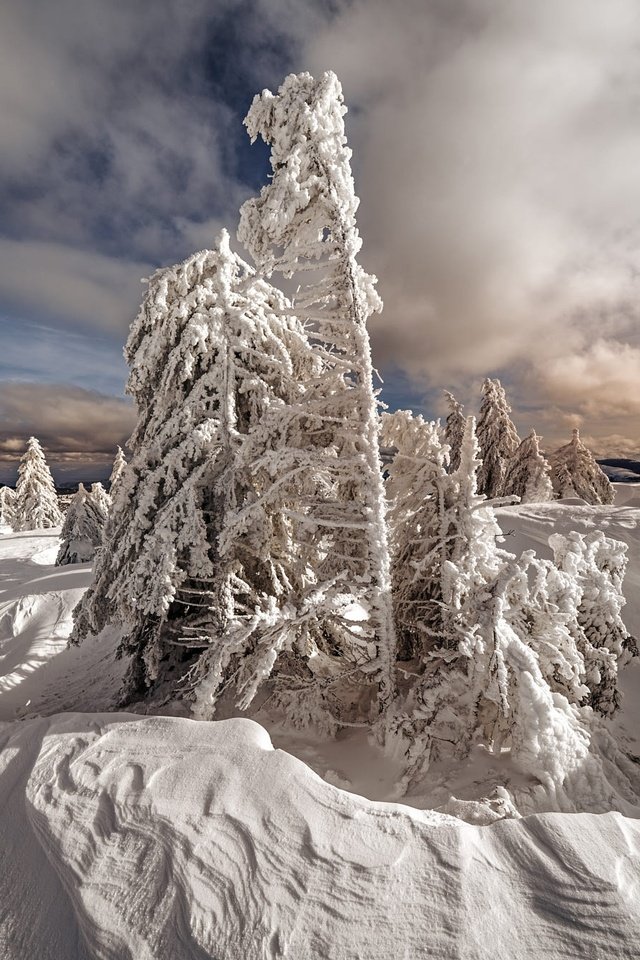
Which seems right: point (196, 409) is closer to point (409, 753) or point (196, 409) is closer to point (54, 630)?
point (409, 753)

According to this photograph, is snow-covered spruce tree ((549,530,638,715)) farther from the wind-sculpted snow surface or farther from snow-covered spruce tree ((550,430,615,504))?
snow-covered spruce tree ((550,430,615,504))

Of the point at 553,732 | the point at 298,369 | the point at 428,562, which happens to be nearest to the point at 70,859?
the point at 553,732

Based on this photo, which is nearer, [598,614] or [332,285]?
[332,285]

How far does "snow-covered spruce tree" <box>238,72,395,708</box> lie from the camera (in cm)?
517

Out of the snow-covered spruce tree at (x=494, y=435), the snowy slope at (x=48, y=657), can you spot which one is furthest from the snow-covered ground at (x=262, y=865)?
the snow-covered spruce tree at (x=494, y=435)

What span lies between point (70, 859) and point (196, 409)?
6082 millimetres

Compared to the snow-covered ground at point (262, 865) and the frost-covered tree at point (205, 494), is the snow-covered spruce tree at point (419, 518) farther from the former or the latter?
the snow-covered ground at point (262, 865)

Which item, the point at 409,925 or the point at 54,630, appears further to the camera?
the point at 54,630

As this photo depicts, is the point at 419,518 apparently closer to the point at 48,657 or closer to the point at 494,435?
the point at 48,657

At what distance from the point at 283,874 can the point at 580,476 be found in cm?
3299

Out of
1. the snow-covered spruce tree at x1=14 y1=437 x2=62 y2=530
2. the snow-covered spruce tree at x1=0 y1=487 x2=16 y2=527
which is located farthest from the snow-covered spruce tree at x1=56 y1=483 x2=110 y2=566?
the snow-covered spruce tree at x1=0 y1=487 x2=16 y2=527

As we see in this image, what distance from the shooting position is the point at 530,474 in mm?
26156

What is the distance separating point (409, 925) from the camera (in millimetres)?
2510

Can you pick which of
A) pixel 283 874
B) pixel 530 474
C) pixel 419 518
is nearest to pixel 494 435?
pixel 530 474
